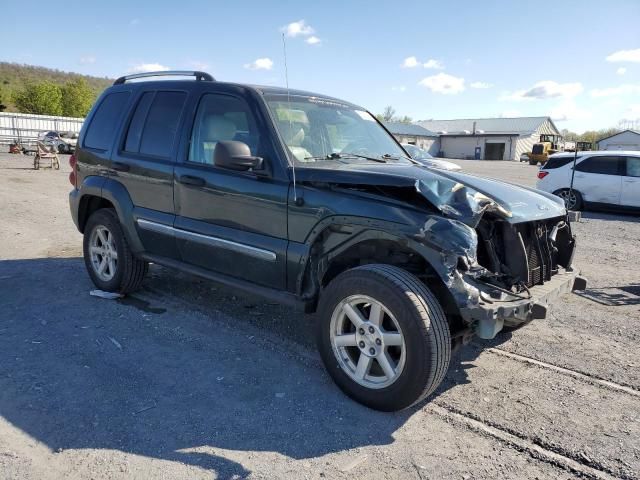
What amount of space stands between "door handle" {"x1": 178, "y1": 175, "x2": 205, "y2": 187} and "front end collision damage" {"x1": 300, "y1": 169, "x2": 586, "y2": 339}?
1.25 m

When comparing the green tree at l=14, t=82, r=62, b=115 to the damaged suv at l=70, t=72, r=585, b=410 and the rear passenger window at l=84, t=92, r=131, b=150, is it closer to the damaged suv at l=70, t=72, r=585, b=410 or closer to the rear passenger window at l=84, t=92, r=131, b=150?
the rear passenger window at l=84, t=92, r=131, b=150

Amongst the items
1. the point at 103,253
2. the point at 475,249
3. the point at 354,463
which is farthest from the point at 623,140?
the point at 354,463

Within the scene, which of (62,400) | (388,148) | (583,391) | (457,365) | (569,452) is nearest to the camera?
(569,452)

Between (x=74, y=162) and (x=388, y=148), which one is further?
(x=74, y=162)

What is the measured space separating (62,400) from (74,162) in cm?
331

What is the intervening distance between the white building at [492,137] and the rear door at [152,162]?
66.5 metres

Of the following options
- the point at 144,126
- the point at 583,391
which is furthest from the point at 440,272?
the point at 144,126

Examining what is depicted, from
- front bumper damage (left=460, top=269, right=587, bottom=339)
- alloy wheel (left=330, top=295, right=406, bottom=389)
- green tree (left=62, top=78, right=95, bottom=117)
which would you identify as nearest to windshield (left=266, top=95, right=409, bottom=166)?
alloy wheel (left=330, top=295, right=406, bottom=389)

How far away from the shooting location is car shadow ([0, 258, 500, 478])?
2971 millimetres

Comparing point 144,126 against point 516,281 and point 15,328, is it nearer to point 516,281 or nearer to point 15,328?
point 15,328

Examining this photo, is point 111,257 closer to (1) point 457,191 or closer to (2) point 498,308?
(1) point 457,191

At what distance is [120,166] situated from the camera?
5086 mm

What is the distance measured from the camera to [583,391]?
365cm

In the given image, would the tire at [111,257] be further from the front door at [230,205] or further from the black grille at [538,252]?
the black grille at [538,252]
